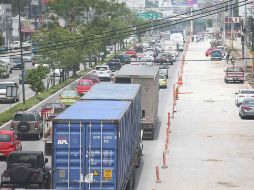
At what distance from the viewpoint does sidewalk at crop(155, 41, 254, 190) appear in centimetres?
2983

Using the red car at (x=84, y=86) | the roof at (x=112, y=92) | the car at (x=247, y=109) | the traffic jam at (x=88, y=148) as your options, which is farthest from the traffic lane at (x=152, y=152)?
the red car at (x=84, y=86)

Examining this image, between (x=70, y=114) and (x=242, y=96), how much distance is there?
33.8 m

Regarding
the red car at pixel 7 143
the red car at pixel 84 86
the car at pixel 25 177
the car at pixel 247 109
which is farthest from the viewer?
the red car at pixel 84 86

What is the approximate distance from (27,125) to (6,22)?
110 m

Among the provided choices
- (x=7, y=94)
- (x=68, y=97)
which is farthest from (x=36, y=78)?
(x=68, y=97)

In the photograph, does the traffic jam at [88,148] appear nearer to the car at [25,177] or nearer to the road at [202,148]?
the car at [25,177]

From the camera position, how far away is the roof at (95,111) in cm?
2302

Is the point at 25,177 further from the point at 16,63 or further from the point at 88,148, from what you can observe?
the point at 16,63

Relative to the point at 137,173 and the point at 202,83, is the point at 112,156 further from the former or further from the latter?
the point at 202,83

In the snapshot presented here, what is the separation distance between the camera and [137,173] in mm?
31484

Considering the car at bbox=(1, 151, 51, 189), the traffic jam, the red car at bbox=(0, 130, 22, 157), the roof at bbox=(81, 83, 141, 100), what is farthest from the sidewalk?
the red car at bbox=(0, 130, 22, 157)

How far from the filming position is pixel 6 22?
148 meters

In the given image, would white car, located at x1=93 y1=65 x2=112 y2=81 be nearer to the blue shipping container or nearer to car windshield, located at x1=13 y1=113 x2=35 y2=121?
car windshield, located at x1=13 y1=113 x2=35 y2=121

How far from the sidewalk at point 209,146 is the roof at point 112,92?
10.4ft
